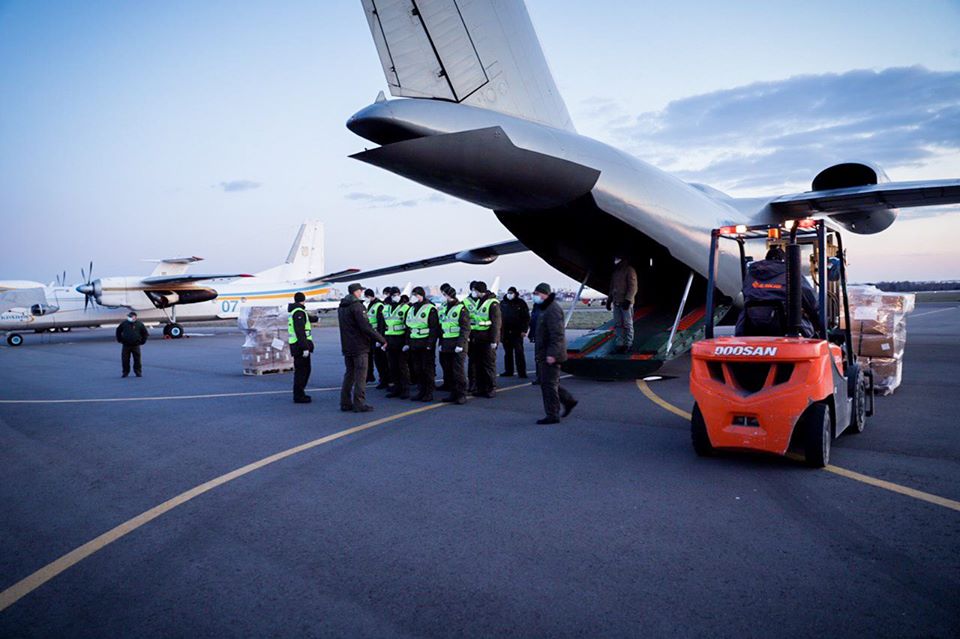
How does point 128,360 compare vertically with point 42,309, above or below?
below

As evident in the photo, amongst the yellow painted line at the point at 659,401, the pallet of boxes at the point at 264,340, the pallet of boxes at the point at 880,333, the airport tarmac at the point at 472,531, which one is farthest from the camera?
the pallet of boxes at the point at 264,340

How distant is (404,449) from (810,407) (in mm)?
3853

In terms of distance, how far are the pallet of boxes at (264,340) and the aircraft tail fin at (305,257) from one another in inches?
845

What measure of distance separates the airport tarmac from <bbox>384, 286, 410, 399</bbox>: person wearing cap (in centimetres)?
228

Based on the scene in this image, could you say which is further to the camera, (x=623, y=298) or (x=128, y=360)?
(x=128, y=360)

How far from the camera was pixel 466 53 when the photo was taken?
22.7 ft

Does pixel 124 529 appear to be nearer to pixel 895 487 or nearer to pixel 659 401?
pixel 895 487

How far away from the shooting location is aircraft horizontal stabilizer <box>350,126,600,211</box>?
640cm

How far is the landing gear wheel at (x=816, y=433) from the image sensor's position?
5012 mm

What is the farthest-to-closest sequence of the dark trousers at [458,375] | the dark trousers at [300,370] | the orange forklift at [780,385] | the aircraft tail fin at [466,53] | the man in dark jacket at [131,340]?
the man in dark jacket at [131,340] < the dark trousers at [300,370] < the dark trousers at [458,375] < the aircraft tail fin at [466,53] < the orange forklift at [780,385]

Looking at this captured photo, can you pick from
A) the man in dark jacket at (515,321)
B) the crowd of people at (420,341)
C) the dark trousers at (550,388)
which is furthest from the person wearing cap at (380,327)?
the dark trousers at (550,388)

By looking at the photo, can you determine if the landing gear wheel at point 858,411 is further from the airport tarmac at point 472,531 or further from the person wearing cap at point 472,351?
the person wearing cap at point 472,351

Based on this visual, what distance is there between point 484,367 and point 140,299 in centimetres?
2377

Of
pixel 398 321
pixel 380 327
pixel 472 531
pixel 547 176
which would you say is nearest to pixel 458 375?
pixel 398 321
